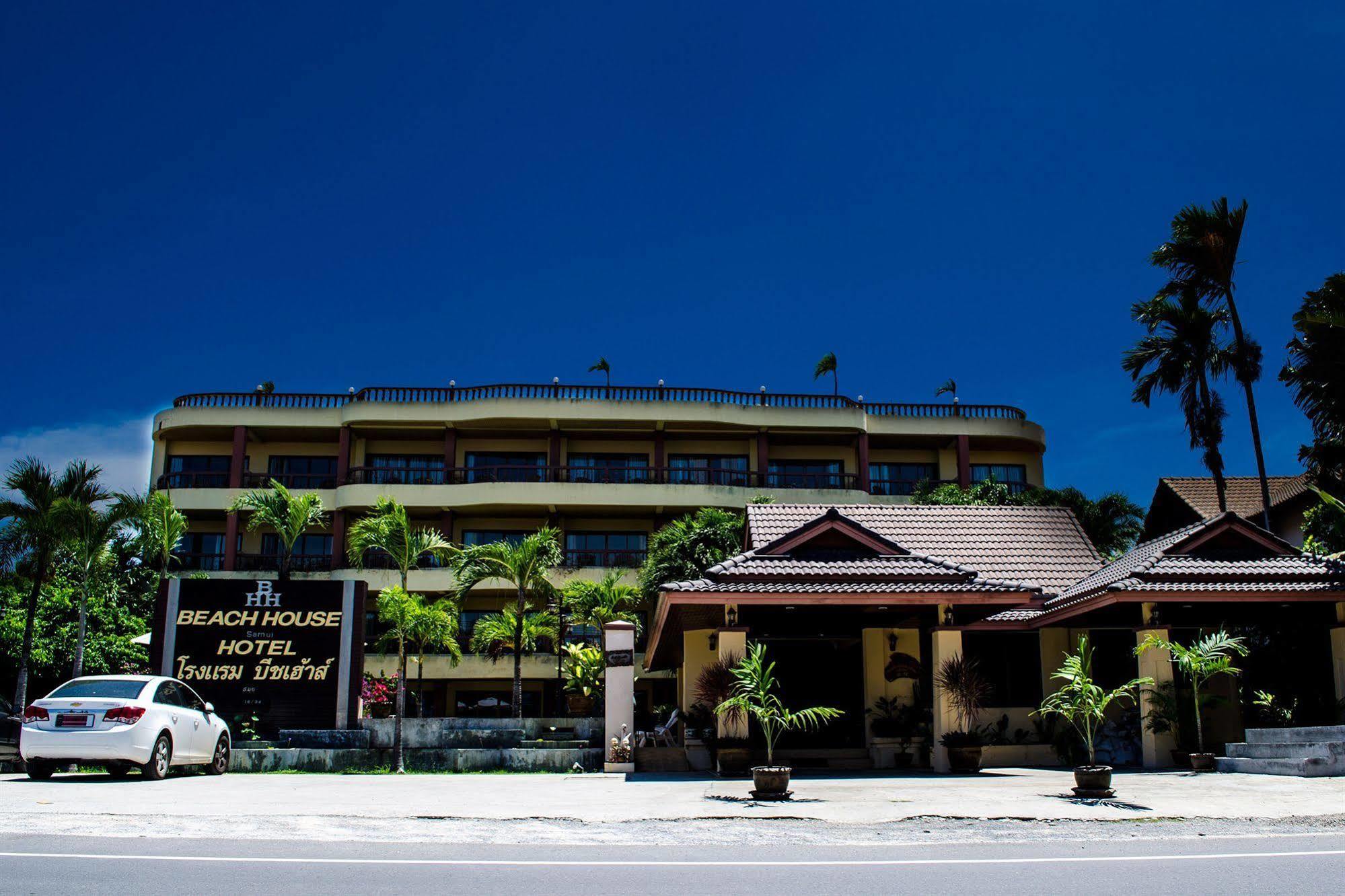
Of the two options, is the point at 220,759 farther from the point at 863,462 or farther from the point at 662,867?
the point at 863,462

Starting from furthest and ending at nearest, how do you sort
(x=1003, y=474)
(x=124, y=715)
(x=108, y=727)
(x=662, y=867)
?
(x=1003, y=474) → (x=124, y=715) → (x=108, y=727) → (x=662, y=867)

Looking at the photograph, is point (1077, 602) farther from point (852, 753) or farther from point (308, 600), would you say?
point (308, 600)

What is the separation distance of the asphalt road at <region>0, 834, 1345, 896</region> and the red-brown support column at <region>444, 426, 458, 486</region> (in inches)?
1423

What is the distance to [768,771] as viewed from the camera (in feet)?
40.3

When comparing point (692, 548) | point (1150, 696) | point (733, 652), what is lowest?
point (1150, 696)

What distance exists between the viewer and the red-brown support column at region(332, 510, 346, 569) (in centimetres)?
4419

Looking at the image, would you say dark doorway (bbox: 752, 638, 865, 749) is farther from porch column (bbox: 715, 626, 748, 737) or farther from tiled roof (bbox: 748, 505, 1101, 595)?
porch column (bbox: 715, 626, 748, 737)

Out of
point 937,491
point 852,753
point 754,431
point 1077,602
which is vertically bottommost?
point 852,753

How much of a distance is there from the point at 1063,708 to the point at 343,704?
14.9 meters

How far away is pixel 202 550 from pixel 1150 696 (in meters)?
39.8

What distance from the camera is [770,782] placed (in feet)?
40.3

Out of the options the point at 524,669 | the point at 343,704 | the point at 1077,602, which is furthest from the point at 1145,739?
the point at 524,669

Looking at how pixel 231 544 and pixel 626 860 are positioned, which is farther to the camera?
pixel 231 544

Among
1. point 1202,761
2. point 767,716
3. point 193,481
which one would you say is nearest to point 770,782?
point 767,716
